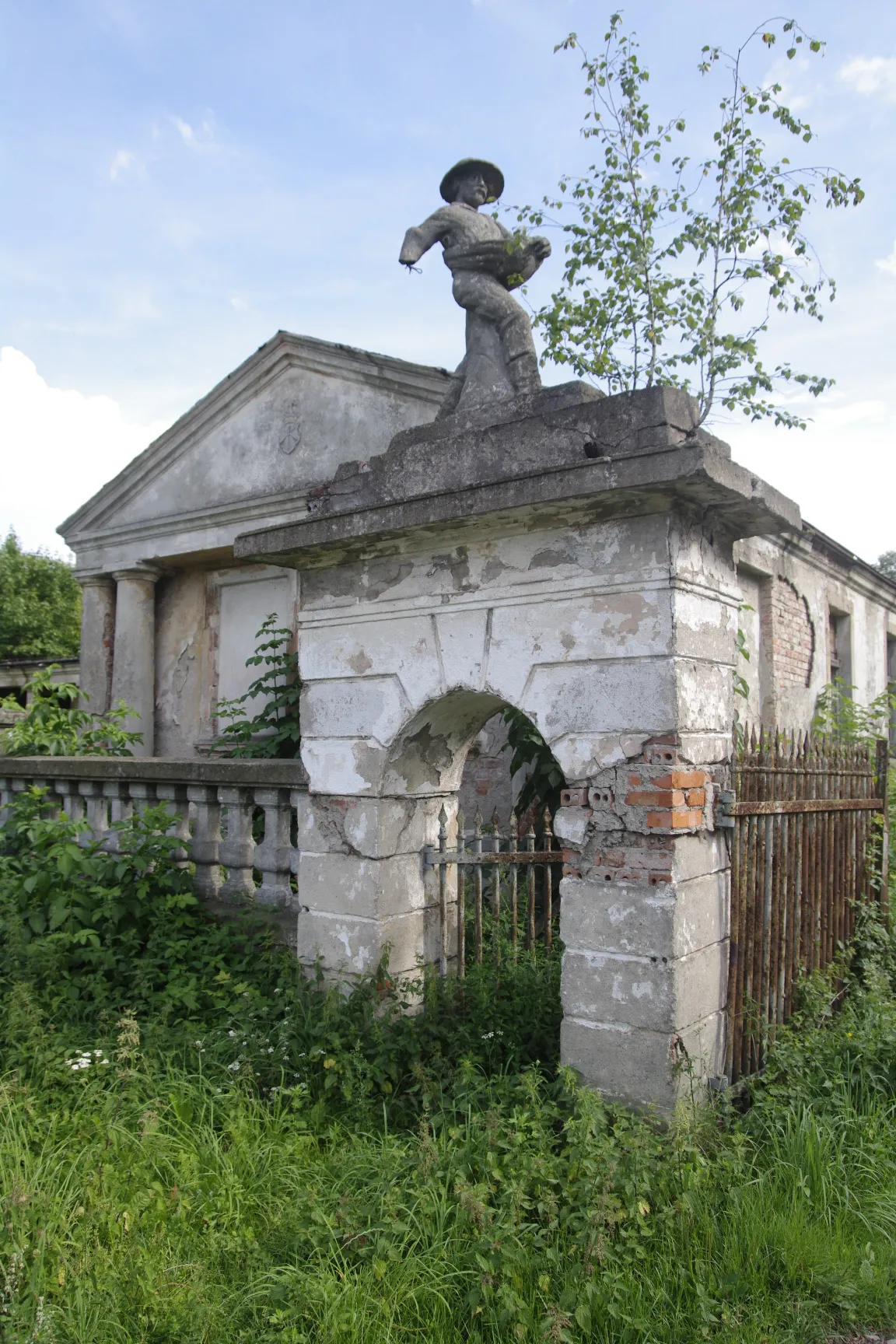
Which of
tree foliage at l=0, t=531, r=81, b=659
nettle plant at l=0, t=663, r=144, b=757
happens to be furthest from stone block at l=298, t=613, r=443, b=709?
tree foliage at l=0, t=531, r=81, b=659

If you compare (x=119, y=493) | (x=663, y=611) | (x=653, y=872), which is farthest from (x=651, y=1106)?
(x=119, y=493)

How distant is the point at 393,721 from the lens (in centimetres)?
426

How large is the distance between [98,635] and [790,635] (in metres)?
8.15

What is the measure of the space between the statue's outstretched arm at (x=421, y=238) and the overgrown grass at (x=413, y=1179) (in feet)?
10.6

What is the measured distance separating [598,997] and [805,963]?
4.36 feet

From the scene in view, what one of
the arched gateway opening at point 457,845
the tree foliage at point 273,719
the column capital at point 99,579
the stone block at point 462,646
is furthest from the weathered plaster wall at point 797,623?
the column capital at point 99,579

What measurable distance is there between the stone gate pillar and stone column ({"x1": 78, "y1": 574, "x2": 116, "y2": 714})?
8.41m

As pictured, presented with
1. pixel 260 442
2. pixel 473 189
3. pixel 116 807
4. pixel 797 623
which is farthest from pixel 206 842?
pixel 797 623

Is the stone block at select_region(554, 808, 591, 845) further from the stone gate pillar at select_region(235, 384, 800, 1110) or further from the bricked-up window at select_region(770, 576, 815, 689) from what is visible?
the bricked-up window at select_region(770, 576, 815, 689)

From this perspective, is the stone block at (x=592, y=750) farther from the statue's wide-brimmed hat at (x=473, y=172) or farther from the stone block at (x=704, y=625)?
the statue's wide-brimmed hat at (x=473, y=172)

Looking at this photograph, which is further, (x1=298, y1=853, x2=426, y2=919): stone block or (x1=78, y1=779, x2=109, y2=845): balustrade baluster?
(x1=78, y1=779, x2=109, y2=845): balustrade baluster

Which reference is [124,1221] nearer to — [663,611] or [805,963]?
[663,611]

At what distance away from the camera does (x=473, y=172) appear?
473cm

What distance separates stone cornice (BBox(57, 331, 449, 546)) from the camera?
930cm
